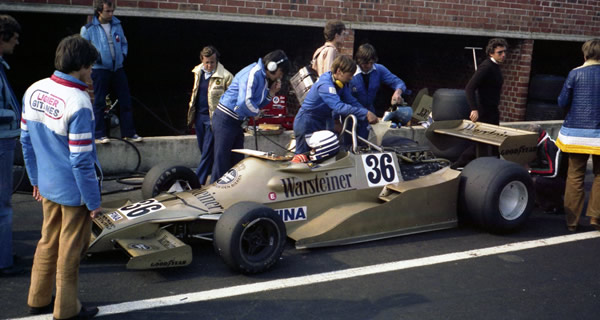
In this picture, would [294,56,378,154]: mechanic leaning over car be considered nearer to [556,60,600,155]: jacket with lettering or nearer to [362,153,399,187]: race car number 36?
[362,153,399,187]: race car number 36

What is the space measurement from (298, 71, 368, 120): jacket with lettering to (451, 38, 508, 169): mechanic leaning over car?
1673 mm

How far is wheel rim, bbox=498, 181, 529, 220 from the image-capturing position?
616cm

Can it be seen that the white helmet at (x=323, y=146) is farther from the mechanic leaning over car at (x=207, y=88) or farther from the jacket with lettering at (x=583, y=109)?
the jacket with lettering at (x=583, y=109)

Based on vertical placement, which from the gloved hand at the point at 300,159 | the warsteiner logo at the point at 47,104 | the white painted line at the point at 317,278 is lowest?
the white painted line at the point at 317,278

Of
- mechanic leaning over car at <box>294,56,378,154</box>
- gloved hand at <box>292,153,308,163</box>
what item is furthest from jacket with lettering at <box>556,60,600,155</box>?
gloved hand at <box>292,153,308,163</box>

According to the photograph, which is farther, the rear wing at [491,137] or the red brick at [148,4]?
the red brick at [148,4]

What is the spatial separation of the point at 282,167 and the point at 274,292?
4.32 ft

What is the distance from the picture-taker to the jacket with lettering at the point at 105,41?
7812 mm

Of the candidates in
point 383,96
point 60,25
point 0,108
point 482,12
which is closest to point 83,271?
point 0,108

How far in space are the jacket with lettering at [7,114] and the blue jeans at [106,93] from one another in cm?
326

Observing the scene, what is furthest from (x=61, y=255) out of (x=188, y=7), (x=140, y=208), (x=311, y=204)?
(x=188, y=7)

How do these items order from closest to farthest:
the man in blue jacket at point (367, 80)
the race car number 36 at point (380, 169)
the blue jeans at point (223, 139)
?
1. the race car number 36 at point (380, 169)
2. the blue jeans at point (223, 139)
3. the man in blue jacket at point (367, 80)

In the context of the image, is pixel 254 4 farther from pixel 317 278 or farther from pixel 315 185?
pixel 317 278

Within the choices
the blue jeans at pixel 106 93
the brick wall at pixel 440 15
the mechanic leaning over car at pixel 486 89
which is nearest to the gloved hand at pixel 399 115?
the mechanic leaning over car at pixel 486 89
